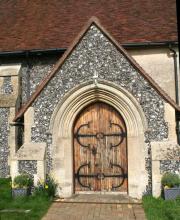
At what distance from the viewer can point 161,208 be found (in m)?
7.54

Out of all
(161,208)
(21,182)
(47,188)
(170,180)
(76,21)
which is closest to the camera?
(161,208)

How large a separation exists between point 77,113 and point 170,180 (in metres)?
3.33

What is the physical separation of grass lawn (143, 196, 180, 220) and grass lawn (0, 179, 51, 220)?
7.65ft

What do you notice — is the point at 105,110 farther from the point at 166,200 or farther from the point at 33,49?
the point at 33,49

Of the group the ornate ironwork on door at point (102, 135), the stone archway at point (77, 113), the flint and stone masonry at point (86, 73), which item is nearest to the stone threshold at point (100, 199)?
the stone archway at point (77, 113)

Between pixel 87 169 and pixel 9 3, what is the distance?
35.0ft

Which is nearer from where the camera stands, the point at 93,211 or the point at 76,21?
the point at 93,211

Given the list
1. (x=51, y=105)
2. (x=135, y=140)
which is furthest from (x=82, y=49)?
(x=135, y=140)

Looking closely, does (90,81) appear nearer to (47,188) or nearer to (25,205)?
(47,188)

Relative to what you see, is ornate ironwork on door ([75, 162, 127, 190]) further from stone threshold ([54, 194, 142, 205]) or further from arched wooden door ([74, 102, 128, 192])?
stone threshold ([54, 194, 142, 205])

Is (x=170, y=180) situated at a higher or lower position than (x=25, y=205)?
higher

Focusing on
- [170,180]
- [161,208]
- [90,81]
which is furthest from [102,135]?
[161,208]

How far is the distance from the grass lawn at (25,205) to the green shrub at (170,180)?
292 centimetres

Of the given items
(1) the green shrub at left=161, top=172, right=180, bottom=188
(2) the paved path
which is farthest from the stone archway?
(2) the paved path
